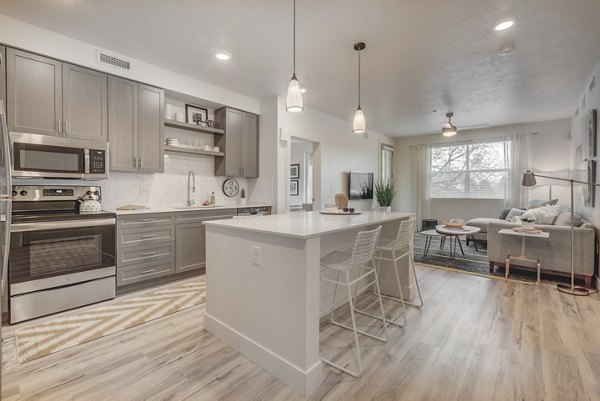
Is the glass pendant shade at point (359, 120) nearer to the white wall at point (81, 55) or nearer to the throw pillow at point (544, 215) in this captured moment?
the white wall at point (81, 55)

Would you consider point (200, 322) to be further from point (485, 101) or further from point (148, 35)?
point (485, 101)

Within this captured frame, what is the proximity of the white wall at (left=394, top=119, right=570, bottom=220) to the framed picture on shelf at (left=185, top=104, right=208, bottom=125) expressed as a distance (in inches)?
231

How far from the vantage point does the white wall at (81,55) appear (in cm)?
273

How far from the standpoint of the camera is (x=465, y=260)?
4777 mm

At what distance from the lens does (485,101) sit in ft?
16.4

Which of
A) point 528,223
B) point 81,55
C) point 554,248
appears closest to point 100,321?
point 81,55

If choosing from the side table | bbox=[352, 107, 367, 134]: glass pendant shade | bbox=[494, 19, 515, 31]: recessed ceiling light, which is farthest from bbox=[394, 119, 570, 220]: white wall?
bbox=[352, 107, 367, 134]: glass pendant shade

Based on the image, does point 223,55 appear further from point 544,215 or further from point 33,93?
point 544,215

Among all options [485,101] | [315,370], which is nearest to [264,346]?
[315,370]

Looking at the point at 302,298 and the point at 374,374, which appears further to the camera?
the point at 374,374

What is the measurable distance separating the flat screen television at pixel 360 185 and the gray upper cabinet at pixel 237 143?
2.50 m

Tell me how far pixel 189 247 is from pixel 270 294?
221 cm

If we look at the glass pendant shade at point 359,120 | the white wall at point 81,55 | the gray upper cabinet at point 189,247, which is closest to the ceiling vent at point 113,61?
the white wall at point 81,55

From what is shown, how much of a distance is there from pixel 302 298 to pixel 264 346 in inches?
20.6
